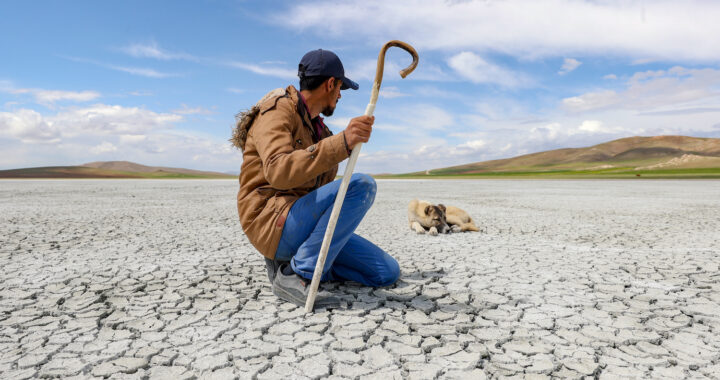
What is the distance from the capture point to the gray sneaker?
286 cm

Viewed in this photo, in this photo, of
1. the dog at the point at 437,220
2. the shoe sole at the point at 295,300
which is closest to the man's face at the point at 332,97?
the shoe sole at the point at 295,300

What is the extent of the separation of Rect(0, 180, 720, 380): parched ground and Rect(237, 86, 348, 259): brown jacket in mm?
588

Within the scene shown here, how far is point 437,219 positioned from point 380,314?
139 inches

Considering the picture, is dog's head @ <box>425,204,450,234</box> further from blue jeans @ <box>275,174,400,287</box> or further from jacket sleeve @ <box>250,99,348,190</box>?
jacket sleeve @ <box>250,99,348,190</box>

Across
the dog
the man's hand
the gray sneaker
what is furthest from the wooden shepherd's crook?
the dog

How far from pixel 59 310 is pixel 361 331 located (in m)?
2.02

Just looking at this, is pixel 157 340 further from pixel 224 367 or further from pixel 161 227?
pixel 161 227

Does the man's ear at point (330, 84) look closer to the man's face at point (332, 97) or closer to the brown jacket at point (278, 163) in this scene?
the man's face at point (332, 97)

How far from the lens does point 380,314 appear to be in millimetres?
2803

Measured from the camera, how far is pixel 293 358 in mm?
2186

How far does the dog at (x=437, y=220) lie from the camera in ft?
20.3

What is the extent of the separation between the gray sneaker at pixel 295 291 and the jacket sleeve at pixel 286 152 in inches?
28.9

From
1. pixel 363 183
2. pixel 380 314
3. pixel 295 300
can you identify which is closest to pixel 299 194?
pixel 363 183

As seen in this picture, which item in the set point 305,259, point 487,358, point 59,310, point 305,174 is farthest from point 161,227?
point 487,358
